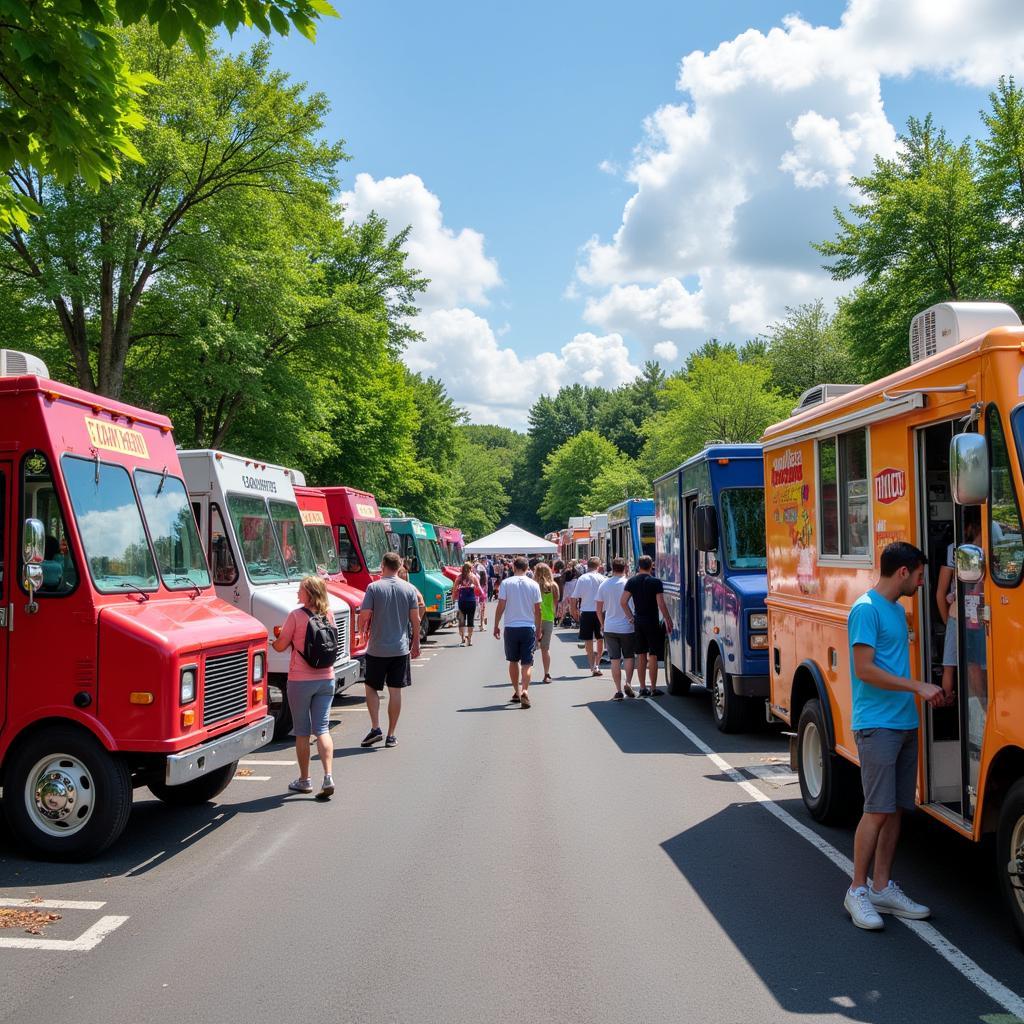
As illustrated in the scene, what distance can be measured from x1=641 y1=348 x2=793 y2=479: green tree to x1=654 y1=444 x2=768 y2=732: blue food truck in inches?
1228

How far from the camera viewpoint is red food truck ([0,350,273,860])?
655 cm

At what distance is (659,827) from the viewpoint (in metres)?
7.30

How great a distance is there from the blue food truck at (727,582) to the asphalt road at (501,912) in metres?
1.71

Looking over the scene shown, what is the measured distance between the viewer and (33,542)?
6422 mm

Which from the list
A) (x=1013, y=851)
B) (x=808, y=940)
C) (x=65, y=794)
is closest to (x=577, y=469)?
(x=65, y=794)

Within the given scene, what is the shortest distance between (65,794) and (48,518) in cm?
181

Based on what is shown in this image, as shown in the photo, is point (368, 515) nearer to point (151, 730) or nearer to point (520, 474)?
point (151, 730)

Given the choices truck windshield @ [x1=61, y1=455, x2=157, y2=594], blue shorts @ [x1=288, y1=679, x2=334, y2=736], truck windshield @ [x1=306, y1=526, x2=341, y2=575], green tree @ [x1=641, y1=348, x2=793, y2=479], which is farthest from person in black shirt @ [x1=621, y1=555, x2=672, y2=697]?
green tree @ [x1=641, y1=348, x2=793, y2=479]

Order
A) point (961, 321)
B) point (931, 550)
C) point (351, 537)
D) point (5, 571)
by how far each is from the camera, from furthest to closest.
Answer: point (351, 537)
point (5, 571)
point (961, 321)
point (931, 550)

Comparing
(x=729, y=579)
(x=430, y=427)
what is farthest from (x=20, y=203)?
(x=430, y=427)

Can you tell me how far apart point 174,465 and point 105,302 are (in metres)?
14.4

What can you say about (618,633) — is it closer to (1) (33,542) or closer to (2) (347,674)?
(2) (347,674)

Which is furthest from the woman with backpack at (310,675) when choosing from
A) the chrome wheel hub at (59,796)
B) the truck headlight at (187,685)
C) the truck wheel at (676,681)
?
the truck wheel at (676,681)

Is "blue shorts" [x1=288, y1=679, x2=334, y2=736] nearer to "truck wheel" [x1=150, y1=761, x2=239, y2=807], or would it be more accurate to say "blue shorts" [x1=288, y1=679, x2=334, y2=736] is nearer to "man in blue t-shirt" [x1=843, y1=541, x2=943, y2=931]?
"truck wheel" [x1=150, y1=761, x2=239, y2=807]
